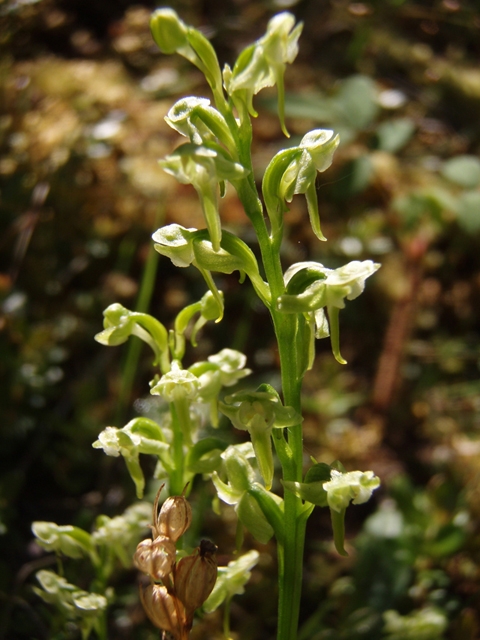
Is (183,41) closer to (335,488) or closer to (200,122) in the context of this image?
(200,122)

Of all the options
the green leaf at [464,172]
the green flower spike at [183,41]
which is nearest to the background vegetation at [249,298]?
the green leaf at [464,172]

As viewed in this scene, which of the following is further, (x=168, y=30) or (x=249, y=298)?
(x=249, y=298)

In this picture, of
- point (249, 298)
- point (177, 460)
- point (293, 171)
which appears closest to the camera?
point (293, 171)

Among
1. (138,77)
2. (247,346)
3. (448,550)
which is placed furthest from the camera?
(138,77)

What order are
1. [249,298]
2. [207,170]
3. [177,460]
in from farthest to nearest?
[249,298] → [177,460] → [207,170]

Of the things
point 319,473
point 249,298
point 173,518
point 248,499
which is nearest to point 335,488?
point 319,473

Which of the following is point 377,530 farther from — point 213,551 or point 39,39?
point 39,39

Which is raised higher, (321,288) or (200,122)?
(200,122)

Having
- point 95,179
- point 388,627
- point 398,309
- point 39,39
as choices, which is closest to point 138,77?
point 39,39
